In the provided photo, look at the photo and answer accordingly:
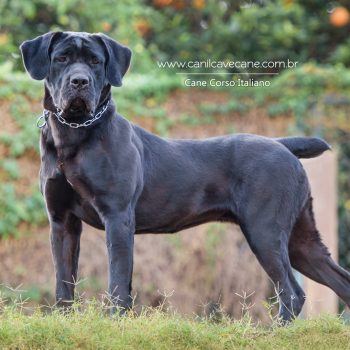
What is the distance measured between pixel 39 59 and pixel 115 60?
45 cm

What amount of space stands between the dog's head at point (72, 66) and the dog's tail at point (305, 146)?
1.36 m

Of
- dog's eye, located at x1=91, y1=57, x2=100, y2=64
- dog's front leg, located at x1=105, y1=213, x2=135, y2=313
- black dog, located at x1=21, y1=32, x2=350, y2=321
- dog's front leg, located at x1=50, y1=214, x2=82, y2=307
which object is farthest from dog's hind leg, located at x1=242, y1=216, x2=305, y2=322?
dog's eye, located at x1=91, y1=57, x2=100, y2=64

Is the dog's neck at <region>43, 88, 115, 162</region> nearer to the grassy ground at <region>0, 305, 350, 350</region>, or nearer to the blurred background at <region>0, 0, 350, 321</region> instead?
the grassy ground at <region>0, 305, 350, 350</region>

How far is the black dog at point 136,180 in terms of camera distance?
5082 mm

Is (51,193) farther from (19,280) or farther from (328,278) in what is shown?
(19,280)

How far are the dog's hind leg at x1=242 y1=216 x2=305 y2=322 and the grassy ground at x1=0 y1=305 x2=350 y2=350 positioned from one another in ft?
1.43

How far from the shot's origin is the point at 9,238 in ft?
27.0

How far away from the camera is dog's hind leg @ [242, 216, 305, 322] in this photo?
5.43m

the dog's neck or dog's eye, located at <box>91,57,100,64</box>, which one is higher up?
dog's eye, located at <box>91,57,100,64</box>

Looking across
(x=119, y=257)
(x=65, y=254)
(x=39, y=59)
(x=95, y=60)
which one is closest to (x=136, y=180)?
(x=119, y=257)

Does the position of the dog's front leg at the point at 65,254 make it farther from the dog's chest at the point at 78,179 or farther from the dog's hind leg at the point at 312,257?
the dog's hind leg at the point at 312,257

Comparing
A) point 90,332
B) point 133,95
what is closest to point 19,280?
point 133,95

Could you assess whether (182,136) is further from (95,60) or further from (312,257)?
(95,60)

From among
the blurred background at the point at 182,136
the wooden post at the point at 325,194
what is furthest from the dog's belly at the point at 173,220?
the wooden post at the point at 325,194
